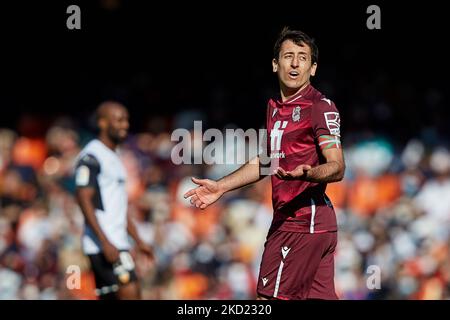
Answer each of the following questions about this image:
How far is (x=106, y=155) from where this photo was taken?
7688 millimetres

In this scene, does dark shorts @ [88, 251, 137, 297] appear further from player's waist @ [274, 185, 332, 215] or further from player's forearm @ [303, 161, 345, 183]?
player's forearm @ [303, 161, 345, 183]

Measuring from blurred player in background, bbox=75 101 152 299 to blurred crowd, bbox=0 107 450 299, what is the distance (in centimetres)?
208

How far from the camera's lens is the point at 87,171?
7.52m

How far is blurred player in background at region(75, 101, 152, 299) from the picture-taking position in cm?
728

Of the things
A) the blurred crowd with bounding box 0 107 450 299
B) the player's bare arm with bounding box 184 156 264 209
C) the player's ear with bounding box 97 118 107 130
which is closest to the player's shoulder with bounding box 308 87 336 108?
the player's bare arm with bounding box 184 156 264 209

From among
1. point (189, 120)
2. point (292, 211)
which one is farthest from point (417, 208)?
point (292, 211)

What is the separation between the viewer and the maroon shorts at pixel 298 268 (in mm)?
5062

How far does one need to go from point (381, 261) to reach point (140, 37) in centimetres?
486

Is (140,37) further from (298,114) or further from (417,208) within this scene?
(298,114)

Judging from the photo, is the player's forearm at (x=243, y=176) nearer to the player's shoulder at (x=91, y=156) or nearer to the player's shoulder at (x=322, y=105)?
the player's shoulder at (x=322, y=105)

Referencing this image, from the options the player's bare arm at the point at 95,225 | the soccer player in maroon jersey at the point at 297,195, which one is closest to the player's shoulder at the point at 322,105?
the soccer player in maroon jersey at the point at 297,195

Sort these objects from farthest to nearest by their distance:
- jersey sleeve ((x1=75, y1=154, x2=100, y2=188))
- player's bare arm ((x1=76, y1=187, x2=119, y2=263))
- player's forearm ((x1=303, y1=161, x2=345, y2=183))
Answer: jersey sleeve ((x1=75, y1=154, x2=100, y2=188)) → player's bare arm ((x1=76, y1=187, x2=119, y2=263)) → player's forearm ((x1=303, y1=161, x2=345, y2=183))

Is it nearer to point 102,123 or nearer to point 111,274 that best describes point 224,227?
point 102,123

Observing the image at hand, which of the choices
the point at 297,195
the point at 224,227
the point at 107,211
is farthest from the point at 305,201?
the point at 224,227
